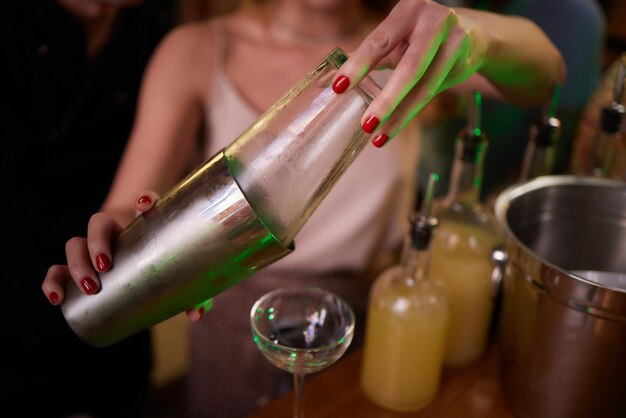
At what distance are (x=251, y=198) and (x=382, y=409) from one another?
34cm

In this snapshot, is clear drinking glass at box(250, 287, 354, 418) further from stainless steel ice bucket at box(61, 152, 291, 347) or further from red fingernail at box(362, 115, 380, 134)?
red fingernail at box(362, 115, 380, 134)

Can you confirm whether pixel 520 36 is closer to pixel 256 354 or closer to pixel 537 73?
pixel 537 73

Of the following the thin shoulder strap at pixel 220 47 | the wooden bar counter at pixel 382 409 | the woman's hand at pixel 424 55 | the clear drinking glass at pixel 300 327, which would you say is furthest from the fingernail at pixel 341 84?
the thin shoulder strap at pixel 220 47

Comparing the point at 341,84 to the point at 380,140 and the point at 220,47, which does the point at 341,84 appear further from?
the point at 220,47

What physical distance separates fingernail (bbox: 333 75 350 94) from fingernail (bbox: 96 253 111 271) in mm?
264

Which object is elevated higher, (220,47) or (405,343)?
(220,47)

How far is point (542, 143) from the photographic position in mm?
783

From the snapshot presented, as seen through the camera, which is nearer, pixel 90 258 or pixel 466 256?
pixel 90 258

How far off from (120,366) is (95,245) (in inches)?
43.1

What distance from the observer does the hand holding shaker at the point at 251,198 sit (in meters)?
0.49

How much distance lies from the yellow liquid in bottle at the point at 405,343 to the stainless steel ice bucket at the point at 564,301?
0.08m

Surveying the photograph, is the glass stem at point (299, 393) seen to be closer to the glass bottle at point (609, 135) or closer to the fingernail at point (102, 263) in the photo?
the fingernail at point (102, 263)

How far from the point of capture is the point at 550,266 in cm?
56

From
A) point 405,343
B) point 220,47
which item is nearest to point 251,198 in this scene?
point 405,343
